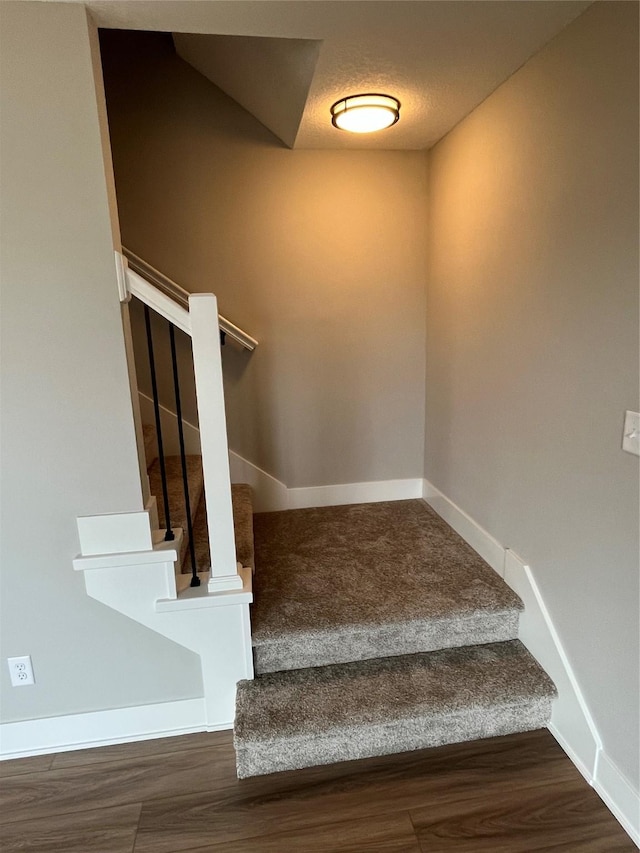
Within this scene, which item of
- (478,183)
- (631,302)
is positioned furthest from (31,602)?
(478,183)

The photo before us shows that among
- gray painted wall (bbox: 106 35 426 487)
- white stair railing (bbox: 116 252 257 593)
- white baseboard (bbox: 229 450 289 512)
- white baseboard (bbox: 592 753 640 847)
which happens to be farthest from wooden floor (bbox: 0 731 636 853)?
gray painted wall (bbox: 106 35 426 487)

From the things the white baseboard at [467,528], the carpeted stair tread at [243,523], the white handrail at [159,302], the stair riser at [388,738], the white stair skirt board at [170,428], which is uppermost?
the white handrail at [159,302]

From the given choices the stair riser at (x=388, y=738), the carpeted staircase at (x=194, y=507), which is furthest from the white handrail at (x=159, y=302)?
the stair riser at (x=388, y=738)

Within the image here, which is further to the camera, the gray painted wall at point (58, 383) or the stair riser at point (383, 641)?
the stair riser at point (383, 641)

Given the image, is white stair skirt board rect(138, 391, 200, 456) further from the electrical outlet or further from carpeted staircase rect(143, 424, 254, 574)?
the electrical outlet

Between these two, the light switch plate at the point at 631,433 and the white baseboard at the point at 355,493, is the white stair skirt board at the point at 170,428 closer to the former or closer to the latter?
the white baseboard at the point at 355,493

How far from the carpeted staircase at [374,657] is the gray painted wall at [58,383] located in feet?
1.25

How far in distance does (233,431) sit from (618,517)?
2.08 meters

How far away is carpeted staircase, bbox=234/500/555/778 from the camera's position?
1708mm

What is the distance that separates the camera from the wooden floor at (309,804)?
1.47 metres

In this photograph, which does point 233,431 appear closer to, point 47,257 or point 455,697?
point 47,257

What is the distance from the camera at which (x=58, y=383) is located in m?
1.57

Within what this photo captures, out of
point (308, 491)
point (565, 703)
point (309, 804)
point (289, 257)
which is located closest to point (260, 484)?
point (308, 491)

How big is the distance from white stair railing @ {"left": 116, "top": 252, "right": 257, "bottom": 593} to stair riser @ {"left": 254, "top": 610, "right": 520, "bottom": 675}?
0.48 m
